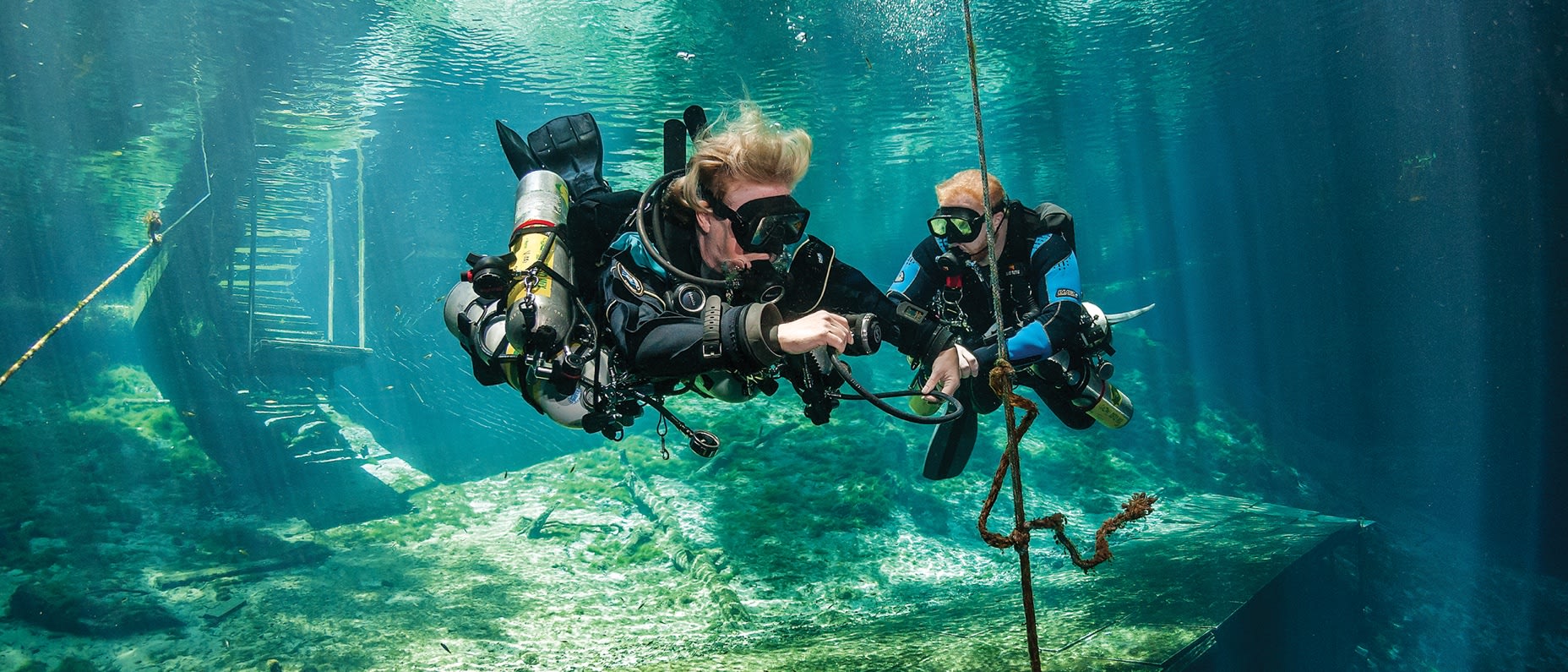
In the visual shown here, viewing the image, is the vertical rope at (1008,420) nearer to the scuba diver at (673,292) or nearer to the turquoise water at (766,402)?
the scuba diver at (673,292)

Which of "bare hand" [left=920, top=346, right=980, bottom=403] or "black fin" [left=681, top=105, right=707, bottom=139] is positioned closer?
"bare hand" [left=920, top=346, right=980, bottom=403]

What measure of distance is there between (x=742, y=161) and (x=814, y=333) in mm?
1062

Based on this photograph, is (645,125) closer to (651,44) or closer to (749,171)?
(651,44)

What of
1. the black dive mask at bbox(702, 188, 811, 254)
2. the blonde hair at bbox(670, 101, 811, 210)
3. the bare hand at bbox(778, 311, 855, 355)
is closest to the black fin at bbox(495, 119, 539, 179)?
the blonde hair at bbox(670, 101, 811, 210)

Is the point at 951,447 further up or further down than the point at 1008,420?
further down

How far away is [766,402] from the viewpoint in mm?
15086

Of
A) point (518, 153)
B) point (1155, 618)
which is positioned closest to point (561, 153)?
point (518, 153)

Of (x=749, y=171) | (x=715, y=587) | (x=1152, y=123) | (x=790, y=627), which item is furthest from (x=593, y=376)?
(x=1152, y=123)

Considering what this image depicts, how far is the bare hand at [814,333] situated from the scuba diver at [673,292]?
0.13 metres

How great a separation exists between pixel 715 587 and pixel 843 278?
733 centimetres

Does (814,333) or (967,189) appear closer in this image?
(814,333)

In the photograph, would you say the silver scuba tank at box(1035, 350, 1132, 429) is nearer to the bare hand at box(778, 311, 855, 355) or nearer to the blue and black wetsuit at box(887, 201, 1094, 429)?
the blue and black wetsuit at box(887, 201, 1094, 429)

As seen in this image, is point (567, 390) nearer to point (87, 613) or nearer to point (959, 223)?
point (959, 223)

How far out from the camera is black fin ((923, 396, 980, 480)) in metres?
5.47
